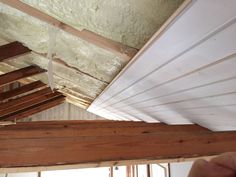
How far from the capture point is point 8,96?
3.71m

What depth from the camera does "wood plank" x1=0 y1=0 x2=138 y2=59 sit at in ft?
3.57

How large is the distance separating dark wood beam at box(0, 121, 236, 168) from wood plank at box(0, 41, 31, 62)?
60cm

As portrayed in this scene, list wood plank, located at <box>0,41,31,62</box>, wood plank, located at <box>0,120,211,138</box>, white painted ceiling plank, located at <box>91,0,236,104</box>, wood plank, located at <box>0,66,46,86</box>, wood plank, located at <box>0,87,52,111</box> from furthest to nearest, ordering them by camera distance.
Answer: wood plank, located at <box>0,87,52,111</box> < wood plank, located at <box>0,66,46,86</box> < wood plank, located at <box>0,41,31,62</box> < wood plank, located at <box>0,120,211,138</box> < white painted ceiling plank, located at <box>91,0,236,104</box>

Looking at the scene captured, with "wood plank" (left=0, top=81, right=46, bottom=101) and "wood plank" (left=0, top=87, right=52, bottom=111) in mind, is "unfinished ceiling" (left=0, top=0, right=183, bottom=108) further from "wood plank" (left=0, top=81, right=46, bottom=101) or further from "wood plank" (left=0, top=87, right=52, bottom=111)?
"wood plank" (left=0, top=87, right=52, bottom=111)

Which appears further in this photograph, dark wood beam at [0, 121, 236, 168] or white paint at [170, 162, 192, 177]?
white paint at [170, 162, 192, 177]

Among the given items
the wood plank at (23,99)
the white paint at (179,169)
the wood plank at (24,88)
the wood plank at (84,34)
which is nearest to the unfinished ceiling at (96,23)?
the wood plank at (84,34)

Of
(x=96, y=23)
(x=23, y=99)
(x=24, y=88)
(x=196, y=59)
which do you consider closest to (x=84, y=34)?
(x=96, y=23)

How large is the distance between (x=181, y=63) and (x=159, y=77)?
0.78 feet

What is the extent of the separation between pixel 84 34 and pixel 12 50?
41.5 inches

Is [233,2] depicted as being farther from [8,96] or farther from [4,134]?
[8,96]

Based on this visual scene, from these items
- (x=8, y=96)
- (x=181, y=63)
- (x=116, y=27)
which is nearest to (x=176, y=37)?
(x=181, y=63)

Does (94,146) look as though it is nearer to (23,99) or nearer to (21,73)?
(21,73)

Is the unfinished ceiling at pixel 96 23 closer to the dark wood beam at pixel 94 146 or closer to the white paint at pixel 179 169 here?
the dark wood beam at pixel 94 146

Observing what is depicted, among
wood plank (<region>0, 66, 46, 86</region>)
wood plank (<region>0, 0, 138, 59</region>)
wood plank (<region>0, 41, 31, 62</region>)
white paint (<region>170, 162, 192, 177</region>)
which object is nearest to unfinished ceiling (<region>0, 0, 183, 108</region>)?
wood plank (<region>0, 0, 138, 59</region>)
